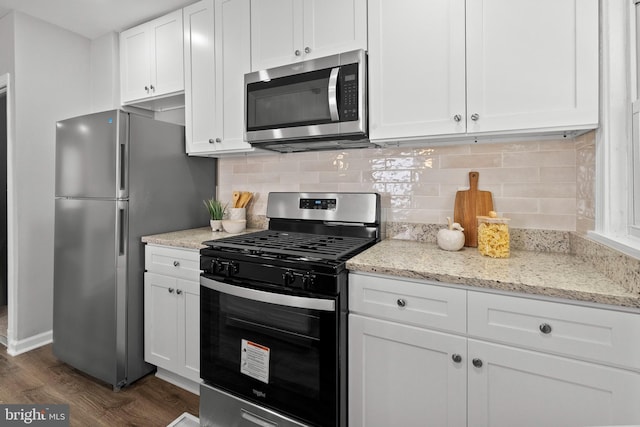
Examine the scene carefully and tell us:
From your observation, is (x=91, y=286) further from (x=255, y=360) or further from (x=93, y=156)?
(x=255, y=360)

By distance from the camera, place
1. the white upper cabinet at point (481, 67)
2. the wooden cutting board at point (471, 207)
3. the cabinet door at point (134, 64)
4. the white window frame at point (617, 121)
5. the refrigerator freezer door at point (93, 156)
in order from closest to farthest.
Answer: the white window frame at point (617, 121) → the white upper cabinet at point (481, 67) → the wooden cutting board at point (471, 207) → the refrigerator freezer door at point (93, 156) → the cabinet door at point (134, 64)

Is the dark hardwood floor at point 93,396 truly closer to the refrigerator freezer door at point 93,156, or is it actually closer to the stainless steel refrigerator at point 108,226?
the stainless steel refrigerator at point 108,226

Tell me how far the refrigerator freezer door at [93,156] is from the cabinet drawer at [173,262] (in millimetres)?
404

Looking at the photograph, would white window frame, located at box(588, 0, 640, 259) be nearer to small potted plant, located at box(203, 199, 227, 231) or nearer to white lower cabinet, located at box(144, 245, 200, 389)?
white lower cabinet, located at box(144, 245, 200, 389)

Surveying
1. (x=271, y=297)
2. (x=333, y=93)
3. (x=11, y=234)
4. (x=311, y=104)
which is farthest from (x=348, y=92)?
(x=11, y=234)

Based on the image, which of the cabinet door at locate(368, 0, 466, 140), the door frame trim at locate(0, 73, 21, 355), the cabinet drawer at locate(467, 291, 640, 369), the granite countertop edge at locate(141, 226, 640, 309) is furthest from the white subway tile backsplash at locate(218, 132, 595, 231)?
the door frame trim at locate(0, 73, 21, 355)

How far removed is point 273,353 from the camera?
62.1 inches

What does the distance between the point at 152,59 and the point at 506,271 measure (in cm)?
273

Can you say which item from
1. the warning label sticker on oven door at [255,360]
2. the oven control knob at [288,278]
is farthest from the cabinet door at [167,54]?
the warning label sticker on oven door at [255,360]

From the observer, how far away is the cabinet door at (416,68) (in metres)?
1.54

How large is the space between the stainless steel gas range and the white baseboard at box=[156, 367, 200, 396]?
356 millimetres

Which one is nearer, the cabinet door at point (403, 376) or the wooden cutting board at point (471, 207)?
the cabinet door at point (403, 376)

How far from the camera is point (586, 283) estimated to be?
1.13 metres

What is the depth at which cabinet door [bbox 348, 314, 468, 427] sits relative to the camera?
1.26m
